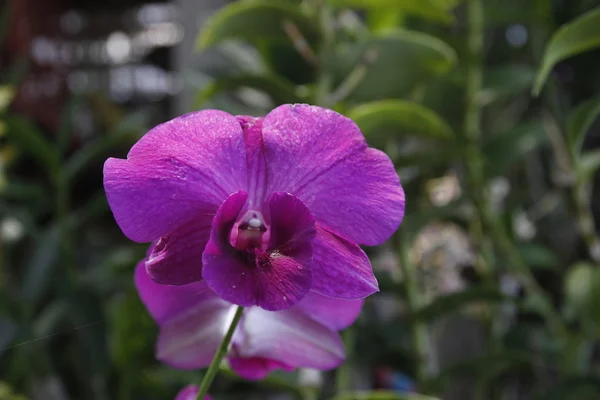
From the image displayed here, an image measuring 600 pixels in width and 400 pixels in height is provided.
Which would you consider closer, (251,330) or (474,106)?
(251,330)

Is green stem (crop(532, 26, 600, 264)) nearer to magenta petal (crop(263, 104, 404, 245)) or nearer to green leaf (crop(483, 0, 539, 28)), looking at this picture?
green leaf (crop(483, 0, 539, 28))

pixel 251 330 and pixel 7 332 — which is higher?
pixel 251 330

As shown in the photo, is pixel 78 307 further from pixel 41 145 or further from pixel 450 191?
pixel 450 191

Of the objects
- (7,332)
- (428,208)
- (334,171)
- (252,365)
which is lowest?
(7,332)

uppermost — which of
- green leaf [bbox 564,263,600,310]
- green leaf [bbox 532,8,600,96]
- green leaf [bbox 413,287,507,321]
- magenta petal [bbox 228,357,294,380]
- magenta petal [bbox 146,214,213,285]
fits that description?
green leaf [bbox 532,8,600,96]

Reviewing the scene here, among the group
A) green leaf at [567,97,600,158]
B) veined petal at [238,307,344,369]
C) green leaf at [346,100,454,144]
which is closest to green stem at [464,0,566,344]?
green leaf at [346,100,454,144]

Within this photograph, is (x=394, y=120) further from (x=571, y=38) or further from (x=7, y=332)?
(x=7, y=332)

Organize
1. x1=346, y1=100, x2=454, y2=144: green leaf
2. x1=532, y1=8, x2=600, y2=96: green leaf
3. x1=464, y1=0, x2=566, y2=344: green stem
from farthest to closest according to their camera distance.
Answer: x1=464, y1=0, x2=566, y2=344: green stem → x1=346, y1=100, x2=454, y2=144: green leaf → x1=532, y1=8, x2=600, y2=96: green leaf

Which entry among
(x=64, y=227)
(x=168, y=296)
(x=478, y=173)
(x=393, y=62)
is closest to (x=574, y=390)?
(x=478, y=173)
